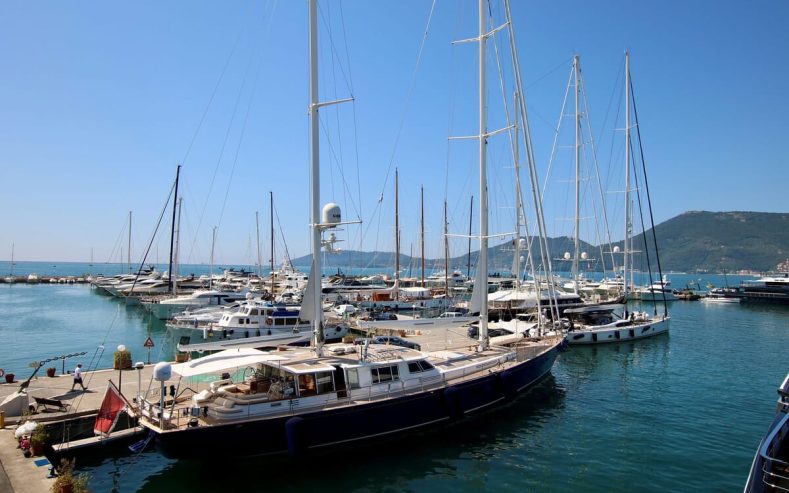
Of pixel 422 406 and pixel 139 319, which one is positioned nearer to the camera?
pixel 422 406

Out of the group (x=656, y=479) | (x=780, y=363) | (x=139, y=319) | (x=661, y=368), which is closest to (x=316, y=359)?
(x=656, y=479)

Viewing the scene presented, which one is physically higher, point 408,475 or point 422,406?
point 422,406

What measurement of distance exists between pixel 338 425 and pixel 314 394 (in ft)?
4.08

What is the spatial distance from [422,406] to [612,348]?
83.5ft

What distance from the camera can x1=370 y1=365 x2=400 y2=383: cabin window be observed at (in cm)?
1691

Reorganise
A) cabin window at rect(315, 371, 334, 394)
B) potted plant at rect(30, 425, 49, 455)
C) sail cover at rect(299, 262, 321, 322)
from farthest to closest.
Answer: sail cover at rect(299, 262, 321, 322)
cabin window at rect(315, 371, 334, 394)
potted plant at rect(30, 425, 49, 455)

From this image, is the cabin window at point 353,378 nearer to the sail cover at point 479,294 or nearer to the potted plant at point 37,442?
the sail cover at point 479,294

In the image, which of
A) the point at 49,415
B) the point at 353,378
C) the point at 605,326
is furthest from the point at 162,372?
the point at 605,326

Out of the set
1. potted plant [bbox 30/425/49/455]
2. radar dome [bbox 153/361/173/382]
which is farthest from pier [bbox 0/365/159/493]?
radar dome [bbox 153/361/173/382]

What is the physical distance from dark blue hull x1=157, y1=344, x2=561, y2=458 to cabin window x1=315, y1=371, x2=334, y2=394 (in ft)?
2.69

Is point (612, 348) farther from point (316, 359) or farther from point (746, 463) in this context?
point (316, 359)

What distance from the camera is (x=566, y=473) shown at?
15250 mm

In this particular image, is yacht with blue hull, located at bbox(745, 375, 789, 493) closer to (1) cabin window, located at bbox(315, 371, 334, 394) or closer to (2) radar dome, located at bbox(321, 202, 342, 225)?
(1) cabin window, located at bbox(315, 371, 334, 394)

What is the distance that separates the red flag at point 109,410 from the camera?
15.1 m
